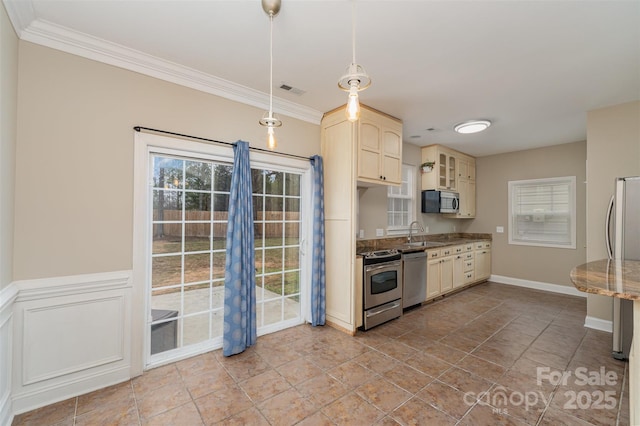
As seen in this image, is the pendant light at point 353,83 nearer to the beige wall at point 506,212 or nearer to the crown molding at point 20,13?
the crown molding at point 20,13

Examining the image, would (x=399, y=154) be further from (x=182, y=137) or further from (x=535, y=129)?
(x=182, y=137)

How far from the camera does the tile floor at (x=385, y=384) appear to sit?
1.91m

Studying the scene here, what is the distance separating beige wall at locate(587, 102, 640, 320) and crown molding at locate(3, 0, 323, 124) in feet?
13.0

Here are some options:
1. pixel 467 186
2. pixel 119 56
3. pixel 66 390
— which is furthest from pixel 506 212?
pixel 66 390

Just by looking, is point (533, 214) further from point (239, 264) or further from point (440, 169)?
point (239, 264)

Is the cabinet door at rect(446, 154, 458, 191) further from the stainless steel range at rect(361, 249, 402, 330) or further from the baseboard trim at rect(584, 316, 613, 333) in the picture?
the baseboard trim at rect(584, 316, 613, 333)

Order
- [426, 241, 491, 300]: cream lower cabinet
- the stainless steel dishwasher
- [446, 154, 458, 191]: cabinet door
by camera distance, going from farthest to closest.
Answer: [446, 154, 458, 191]: cabinet door
[426, 241, 491, 300]: cream lower cabinet
the stainless steel dishwasher

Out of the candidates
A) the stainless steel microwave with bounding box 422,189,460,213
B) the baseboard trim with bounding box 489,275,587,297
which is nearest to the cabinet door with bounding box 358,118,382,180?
the stainless steel microwave with bounding box 422,189,460,213

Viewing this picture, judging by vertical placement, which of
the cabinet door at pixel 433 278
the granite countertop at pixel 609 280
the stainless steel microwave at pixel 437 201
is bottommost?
the cabinet door at pixel 433 278

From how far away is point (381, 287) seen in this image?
11.6 feet

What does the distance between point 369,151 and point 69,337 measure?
3.45m

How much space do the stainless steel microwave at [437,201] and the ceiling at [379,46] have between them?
2.01m

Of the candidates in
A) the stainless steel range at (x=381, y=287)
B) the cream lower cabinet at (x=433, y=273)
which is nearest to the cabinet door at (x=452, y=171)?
the cream lower cabinet at (x=433, y=273)

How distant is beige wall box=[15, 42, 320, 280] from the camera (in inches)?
77.2
